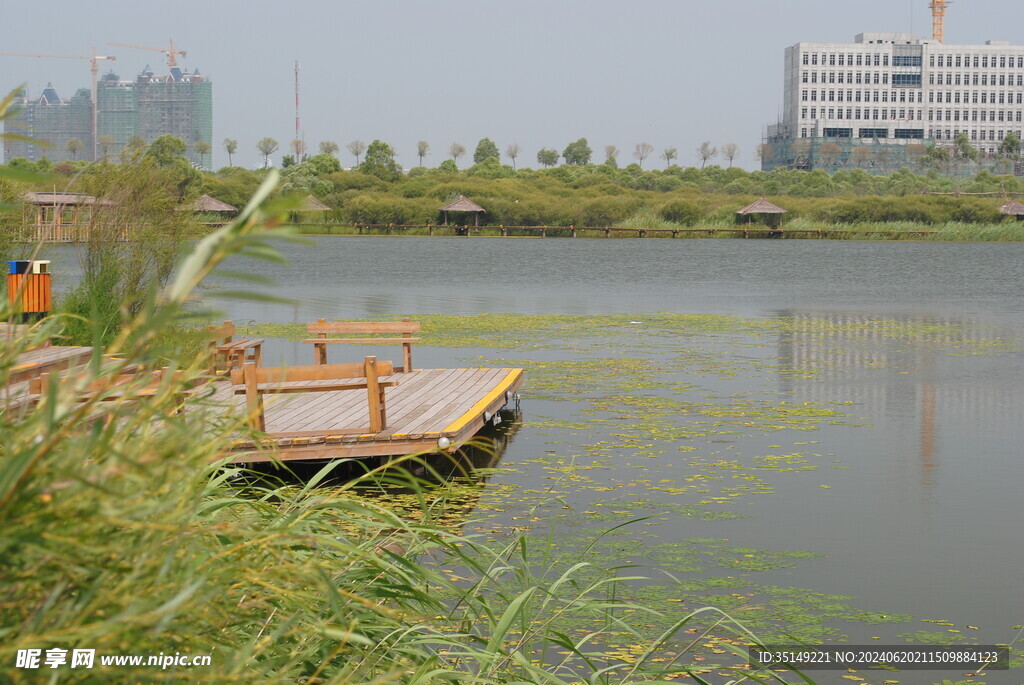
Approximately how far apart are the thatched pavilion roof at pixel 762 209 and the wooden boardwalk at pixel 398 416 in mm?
66425

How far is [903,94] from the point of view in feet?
450

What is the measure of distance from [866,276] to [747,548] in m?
33.6

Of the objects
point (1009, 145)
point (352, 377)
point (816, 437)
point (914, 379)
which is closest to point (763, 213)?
point (1009, 145)

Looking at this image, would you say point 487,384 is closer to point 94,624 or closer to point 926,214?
point 94,624

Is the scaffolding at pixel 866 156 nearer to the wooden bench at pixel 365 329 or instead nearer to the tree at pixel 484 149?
the tree at pixel 484 149

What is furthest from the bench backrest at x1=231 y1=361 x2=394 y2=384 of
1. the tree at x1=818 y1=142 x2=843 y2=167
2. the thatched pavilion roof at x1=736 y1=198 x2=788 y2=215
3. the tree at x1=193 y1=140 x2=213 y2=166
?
the tree at x1=818 y1=142 x2=843 y2=167

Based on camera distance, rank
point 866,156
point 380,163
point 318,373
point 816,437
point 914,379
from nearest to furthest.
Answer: point 318,373
point 816,437
point 914,379
point 380,163
point 866,156

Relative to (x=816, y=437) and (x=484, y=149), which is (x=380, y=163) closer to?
(x=484, y=149)

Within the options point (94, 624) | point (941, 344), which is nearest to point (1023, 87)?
point (941, 344)

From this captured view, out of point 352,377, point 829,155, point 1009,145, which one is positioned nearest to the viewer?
point 352,377

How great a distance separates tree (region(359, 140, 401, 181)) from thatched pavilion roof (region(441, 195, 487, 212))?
688 inches

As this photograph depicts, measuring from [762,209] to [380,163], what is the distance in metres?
36.9

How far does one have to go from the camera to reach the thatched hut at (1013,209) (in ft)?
247

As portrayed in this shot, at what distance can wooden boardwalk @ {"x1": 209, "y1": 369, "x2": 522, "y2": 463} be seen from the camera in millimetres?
7883
